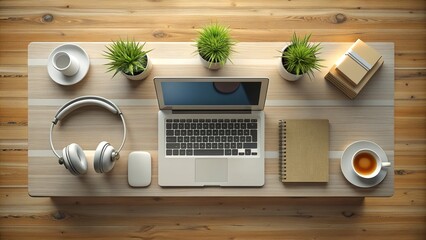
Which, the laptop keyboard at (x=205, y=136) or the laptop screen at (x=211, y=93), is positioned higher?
the laptop screen at (x=211, y=93)

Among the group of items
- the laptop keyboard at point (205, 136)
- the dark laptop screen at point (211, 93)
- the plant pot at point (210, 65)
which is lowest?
the laptop keyboard at point (205, 136)

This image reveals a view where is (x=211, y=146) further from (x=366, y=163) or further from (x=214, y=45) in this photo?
(x=366, y=163)

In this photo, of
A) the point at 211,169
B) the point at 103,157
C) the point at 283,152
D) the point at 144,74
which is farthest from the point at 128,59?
the point at 283,152

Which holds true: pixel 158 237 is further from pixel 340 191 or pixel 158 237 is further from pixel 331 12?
pixel 331 12

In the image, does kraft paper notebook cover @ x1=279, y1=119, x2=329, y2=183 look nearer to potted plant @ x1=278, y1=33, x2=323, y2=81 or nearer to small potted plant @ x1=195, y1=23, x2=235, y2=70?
potted plant @ x1=278, y1=33, x2=323, y2=81

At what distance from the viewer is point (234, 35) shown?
5.77 ft

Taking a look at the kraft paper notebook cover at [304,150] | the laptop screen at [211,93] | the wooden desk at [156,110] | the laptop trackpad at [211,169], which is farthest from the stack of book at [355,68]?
the laptop trackpad at [211,169]

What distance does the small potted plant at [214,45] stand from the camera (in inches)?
47.9

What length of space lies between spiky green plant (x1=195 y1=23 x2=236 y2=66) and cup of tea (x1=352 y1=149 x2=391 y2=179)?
56 cm

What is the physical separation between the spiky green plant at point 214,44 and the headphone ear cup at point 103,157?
1.40ft

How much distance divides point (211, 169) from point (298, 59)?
46cm

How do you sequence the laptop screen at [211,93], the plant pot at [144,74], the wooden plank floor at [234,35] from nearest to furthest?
the laptop screen at [211,93], the plant pot at [144,74], the wooden plank floor at [234,35]

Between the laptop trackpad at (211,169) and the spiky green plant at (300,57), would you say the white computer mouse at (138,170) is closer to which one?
the laptop trackpad at (211,169)

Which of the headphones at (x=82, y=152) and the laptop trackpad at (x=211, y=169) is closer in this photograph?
the headphones at (x=82, y=152)
